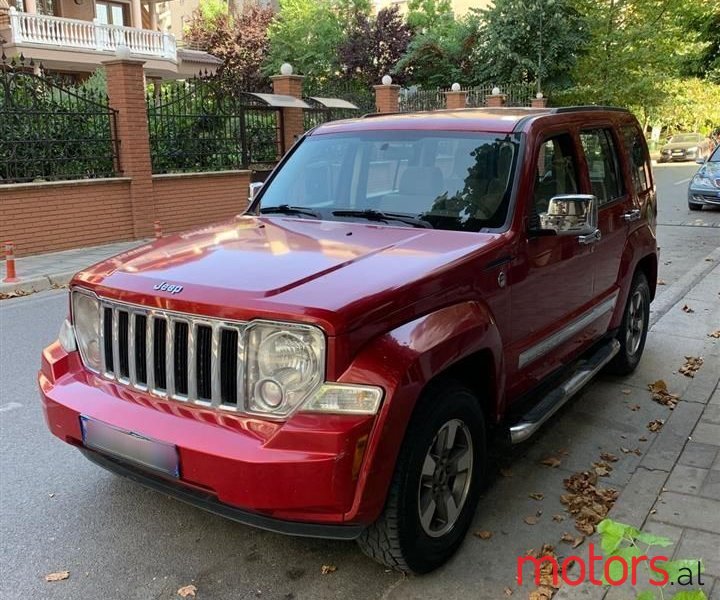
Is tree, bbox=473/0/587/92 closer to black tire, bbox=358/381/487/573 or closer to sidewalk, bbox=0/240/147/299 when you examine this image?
sidewalk, bbox=0/240/147/299

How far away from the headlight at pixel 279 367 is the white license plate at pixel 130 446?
1.23 ft

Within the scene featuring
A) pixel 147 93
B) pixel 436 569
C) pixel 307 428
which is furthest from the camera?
pixel 147 93

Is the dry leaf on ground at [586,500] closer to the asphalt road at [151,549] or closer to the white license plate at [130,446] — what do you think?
the asphalt road at [151,549]

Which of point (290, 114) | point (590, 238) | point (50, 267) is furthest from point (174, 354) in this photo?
point (290, 114)

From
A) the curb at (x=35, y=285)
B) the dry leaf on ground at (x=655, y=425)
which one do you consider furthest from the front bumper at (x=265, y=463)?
the curb at (x=35, y=285)

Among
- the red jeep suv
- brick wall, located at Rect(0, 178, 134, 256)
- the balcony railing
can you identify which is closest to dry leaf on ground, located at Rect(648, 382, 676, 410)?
the red jeep suv

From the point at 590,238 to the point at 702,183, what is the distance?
44.9ft

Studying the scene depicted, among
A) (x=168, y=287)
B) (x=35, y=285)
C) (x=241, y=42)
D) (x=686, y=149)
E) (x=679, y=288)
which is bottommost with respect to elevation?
(x=35, y=285)

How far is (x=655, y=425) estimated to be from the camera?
4543 millimetres

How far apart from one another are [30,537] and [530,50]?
104ft

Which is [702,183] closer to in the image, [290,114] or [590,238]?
[290,114]

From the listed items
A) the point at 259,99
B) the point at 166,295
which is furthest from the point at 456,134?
the point at 259,99

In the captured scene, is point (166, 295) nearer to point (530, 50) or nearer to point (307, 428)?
point (307, 428)

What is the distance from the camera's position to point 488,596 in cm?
287
